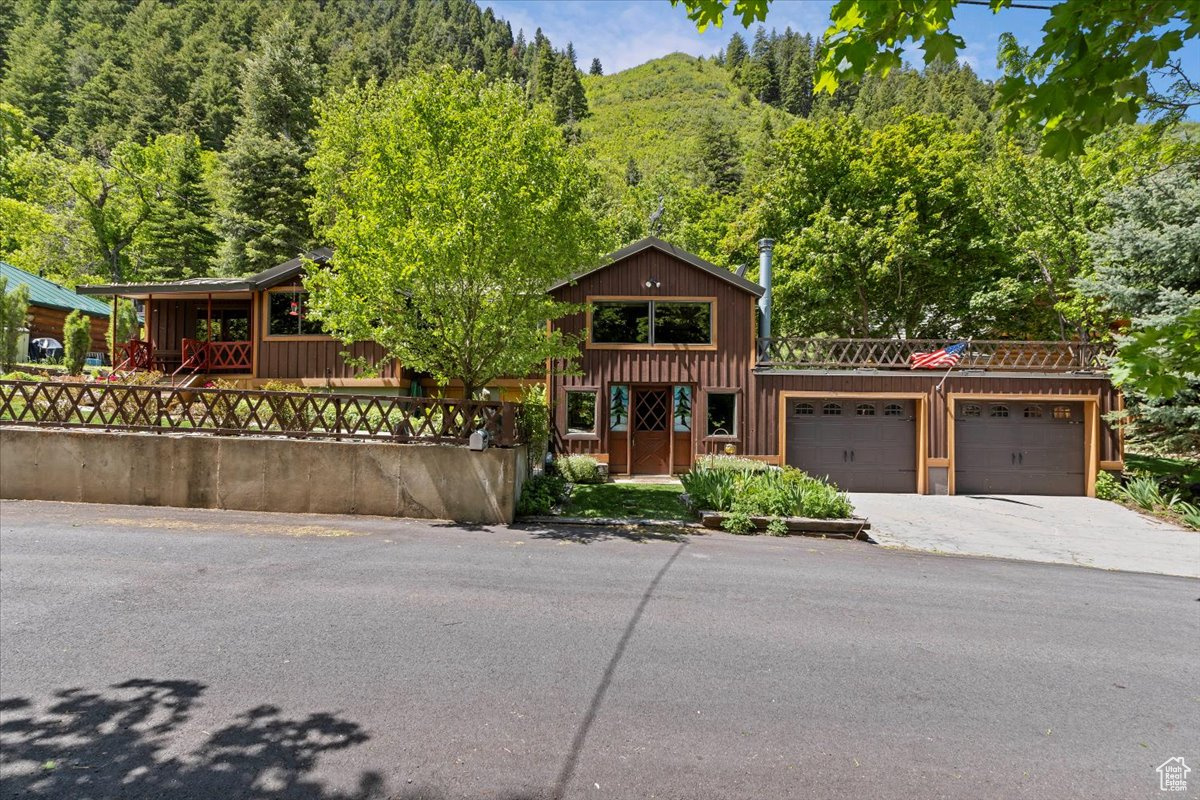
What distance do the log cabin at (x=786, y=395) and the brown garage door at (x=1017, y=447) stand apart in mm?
31

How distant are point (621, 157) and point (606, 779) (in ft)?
281

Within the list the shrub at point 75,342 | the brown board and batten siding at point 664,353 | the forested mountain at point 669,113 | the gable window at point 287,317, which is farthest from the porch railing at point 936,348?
the forested mountain at point 669,113

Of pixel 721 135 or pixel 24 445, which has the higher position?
pixel 721 135

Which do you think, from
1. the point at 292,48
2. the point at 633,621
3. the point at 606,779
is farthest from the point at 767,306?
the point at 292,48

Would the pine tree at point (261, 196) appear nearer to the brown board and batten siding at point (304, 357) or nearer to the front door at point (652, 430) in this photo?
the brown board and batten siding at point (304, 357)

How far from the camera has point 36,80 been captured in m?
46.2

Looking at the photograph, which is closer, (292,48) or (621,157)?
(292,48)

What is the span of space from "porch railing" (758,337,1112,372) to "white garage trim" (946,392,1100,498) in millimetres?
859

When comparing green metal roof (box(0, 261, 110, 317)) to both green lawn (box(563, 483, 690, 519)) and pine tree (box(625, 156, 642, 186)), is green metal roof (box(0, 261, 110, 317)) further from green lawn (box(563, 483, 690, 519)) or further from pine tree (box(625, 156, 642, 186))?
pine tree (box(625, 156, 642, 186))

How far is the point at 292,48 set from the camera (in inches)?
1384

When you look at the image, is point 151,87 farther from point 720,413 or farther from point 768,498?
point 768,498

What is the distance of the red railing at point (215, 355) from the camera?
1819cm

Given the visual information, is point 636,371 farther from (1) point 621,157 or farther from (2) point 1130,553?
(1) point 621,157

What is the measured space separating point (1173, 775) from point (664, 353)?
13.8 m
